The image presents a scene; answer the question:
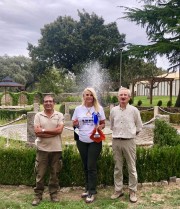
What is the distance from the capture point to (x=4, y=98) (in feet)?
99.9

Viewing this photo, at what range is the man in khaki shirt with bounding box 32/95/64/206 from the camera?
4.36 metres

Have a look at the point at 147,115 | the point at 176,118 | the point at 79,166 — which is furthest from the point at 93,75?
the point at 79,166

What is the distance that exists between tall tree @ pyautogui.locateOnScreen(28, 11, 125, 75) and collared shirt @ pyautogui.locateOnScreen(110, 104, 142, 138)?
36567 millimetres

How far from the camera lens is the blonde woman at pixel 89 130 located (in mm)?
4391

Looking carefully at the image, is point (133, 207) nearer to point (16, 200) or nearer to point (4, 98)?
Result: point (16, 200)

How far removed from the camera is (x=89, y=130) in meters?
4.39

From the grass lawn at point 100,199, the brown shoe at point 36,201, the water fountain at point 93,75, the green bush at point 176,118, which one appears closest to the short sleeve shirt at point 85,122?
the grass lawn at point 100,199

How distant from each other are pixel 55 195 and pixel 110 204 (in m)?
0.79

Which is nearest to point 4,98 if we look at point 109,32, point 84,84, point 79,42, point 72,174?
point 84,84

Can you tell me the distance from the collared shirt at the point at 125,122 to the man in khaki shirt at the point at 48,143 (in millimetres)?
765

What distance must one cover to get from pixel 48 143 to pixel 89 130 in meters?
0.60

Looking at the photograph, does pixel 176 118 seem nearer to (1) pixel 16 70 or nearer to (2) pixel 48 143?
(2) pixel 48 143

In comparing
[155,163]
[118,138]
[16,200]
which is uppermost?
[118,138]

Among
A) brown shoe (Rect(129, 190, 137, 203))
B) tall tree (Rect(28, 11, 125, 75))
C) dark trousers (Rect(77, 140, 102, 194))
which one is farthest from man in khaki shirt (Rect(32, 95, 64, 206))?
tall tree (Rect(28, 11, 125, 75))
